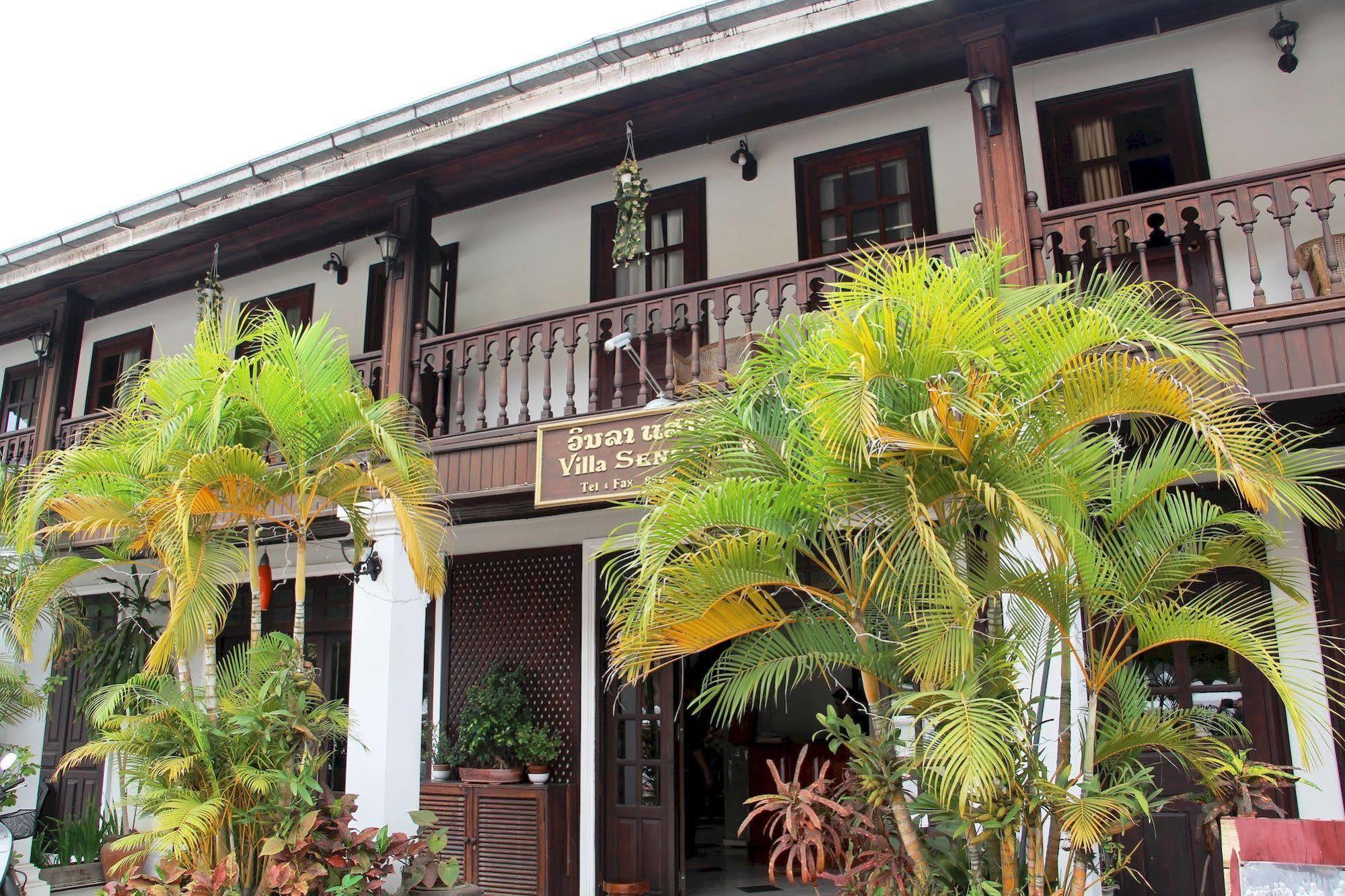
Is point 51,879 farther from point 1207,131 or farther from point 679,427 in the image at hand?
point 1207,131

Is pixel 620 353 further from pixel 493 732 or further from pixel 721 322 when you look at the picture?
pixel 493 732

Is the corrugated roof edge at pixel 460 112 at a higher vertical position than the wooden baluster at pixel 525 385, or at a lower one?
higher

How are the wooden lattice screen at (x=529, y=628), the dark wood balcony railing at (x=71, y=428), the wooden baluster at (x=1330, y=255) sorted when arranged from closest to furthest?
1. the wooden baluster at (x=1330, y=255)
2. the wooden lattice screen at (x=529, y=628)
3. the dark wood balcony railing at (x=71, y=428)

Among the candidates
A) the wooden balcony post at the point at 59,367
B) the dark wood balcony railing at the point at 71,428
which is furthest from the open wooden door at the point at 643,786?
the wooden balcony post at the point at 59,367

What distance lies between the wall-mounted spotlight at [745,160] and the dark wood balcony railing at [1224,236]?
2666mm

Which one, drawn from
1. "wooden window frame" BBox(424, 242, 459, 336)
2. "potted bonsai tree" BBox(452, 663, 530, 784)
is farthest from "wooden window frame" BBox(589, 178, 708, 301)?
"potted bonsai tree" BBox(452, 663, 530, 784)

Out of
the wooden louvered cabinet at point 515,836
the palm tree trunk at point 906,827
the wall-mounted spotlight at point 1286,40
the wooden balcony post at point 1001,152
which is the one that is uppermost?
the wall-mounted spotlight at point 1286,40

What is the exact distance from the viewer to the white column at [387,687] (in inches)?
252

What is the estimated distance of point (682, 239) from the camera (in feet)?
27.7

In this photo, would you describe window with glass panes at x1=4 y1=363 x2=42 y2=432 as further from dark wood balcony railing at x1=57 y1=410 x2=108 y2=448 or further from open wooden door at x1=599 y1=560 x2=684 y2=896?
open wooden door at x1=599 y1=560 x2=684 y2=896

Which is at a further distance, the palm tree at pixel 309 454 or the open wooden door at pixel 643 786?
the open wooden door at pixel 643 786

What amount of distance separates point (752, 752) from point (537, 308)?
498 centimetres

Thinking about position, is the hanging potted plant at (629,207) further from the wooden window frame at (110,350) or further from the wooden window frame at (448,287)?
the wooden window frame at (110,350)

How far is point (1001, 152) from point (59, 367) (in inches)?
325
